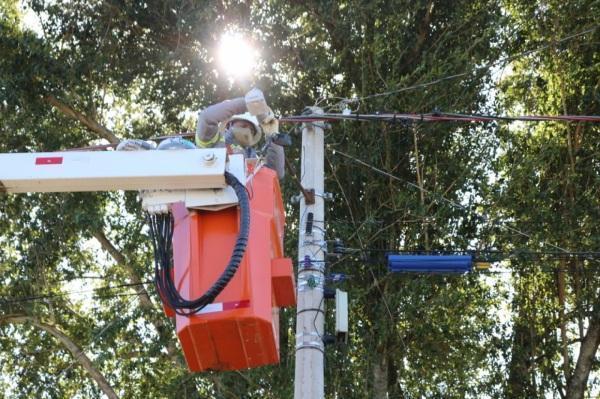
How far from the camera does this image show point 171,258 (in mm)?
6305

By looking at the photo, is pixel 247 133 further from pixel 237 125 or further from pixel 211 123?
pixel 211 123

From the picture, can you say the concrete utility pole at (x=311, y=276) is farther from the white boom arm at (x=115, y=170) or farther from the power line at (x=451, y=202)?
the power line at (x=451, y=202)

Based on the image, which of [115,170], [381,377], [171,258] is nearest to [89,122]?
[381,377]

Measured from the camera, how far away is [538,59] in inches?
628

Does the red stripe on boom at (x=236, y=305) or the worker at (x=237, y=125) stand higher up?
the worker at (x=237, y=125)

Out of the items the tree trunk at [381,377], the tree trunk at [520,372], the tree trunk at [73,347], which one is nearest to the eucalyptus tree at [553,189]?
the tree trunk at [520,372]

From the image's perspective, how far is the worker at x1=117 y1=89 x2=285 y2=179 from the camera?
6797 millimetres

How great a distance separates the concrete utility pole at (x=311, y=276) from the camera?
873 centimetres

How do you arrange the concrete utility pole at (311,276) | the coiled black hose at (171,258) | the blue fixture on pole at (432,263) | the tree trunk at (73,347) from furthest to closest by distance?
the tree trunk at (73,347) < the blue fixture on pole at (432,263) < the concrete utility pole at (311,276) < the coiled black hose at (171,258)

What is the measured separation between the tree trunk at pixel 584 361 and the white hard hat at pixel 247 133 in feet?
30.7

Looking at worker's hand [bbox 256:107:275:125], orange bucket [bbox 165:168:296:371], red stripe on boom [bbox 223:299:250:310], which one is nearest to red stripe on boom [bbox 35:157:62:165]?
orange bucket [bbox 165:168:296:371]

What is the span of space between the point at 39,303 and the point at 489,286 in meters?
6.83

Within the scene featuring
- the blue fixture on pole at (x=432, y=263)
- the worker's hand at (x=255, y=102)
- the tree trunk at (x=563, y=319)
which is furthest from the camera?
the tree trunk at (x=563, y=319)

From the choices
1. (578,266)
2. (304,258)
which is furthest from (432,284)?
(304,258)
